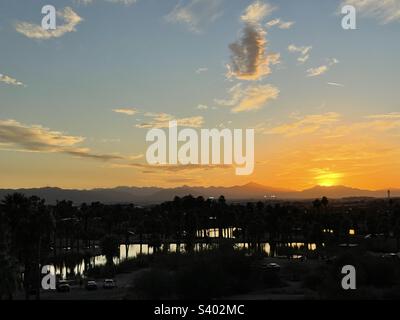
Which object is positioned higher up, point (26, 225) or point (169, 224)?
point (26, 225)

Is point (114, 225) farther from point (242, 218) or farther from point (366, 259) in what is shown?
point (366, 259)

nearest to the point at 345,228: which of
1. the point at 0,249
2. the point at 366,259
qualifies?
the point at 366,259

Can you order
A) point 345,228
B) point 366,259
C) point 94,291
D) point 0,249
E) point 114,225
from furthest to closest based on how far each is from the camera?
point 114,225 < point 345,228 < point 94,291 < point 366,259 < point 0,249

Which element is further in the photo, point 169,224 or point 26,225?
point 169,224

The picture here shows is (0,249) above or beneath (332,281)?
above

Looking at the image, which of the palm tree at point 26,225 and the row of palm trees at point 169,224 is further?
the row of palm trees at point 169,224

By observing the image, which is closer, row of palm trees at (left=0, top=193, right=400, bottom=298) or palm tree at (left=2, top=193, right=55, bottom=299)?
palm tree at (left=2, top=193, right=55, bottom=299)
